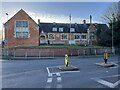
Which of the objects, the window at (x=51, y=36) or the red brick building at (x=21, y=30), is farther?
the window at (x=51, y=36)

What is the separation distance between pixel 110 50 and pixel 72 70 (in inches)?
1346

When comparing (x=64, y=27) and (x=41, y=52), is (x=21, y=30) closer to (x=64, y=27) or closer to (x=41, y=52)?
(x=41, y=52)

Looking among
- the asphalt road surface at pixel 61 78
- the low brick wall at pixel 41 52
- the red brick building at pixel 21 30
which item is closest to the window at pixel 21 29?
the red brick building at pixel 21 30

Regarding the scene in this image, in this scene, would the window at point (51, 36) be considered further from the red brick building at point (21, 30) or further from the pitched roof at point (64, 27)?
the red brick building at point (21, 30)

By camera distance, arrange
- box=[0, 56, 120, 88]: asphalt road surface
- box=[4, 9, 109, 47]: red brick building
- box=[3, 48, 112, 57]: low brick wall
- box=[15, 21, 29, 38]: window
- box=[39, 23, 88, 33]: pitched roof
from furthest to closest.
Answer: box=[39, 23, 88, 33]: pitched roof < box=[15, 21, 29, 38]: window < box=[4, 9, 109, 47]: red brick building < box=[3, 48, 112, 57]: low brick wall < box=[0, 56, 120, 88]: asphalt road surface

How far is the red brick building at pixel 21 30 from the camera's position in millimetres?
58812

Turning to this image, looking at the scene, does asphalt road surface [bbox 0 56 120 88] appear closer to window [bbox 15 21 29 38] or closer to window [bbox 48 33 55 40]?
window [bbox 15 21 29 38]

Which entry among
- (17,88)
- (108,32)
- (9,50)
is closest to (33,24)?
(9,50)

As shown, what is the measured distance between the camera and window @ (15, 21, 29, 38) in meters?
59.2

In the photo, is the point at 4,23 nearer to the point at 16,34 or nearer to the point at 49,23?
the point at 16,34

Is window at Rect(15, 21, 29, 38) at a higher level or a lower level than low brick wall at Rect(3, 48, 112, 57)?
higher

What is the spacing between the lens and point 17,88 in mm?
10750

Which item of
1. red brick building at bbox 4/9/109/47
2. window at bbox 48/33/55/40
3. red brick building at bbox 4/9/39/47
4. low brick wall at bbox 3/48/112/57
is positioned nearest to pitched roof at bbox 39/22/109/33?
red brick building at bbox 4/9/109/47

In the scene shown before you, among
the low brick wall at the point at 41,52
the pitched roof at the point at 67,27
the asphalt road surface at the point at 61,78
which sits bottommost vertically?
the asphalt road surface at the point at 61,78
